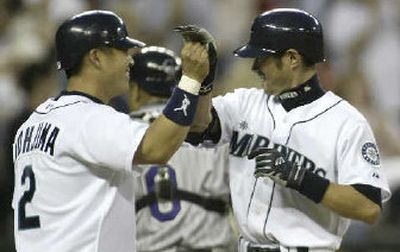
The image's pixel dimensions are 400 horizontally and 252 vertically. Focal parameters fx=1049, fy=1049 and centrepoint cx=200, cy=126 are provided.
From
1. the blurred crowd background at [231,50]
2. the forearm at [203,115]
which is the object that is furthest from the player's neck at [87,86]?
the blurred crowd background at [231,50]

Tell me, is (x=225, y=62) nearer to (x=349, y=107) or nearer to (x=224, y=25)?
(x=224, y=25)

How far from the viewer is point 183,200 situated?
18.6 ft

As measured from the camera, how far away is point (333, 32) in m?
9.05

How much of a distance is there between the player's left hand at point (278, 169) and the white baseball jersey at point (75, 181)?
23.1 inches

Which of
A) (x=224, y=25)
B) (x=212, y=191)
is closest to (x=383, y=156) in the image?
(x=224, y=25)

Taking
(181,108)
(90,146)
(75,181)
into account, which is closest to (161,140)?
(181,108)

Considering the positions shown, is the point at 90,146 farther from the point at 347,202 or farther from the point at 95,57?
the point at 347,202

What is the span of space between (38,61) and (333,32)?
8.30ft

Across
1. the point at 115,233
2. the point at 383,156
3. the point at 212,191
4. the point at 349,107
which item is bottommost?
the point at 383,156

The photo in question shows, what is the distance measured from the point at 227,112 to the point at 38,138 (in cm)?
105

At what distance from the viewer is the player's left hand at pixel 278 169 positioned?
463 cm

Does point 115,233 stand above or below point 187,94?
below

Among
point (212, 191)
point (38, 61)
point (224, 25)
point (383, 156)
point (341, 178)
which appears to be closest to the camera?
point (341, 178)

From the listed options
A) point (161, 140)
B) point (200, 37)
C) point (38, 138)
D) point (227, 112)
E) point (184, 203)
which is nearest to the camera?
point (161, 140)
